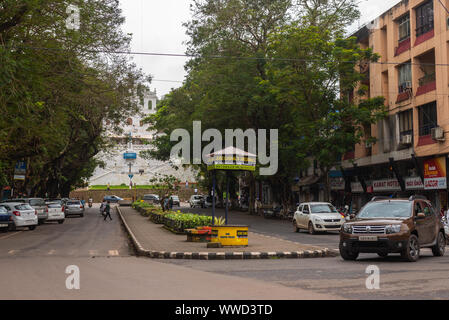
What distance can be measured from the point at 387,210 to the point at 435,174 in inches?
742

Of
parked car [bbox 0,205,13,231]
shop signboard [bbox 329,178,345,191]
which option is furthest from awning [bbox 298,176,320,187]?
parked car [bbox 0,205,13,231]

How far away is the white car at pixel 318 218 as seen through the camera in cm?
2597

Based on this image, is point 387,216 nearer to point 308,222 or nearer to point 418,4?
point 308,222

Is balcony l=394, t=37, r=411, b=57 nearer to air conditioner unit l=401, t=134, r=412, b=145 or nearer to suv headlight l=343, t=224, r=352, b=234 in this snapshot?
air conditioner unit l=401, t=134, r=412, b=145

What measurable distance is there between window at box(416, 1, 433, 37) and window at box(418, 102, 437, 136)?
4.37 meters

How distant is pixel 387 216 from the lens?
14047 mm

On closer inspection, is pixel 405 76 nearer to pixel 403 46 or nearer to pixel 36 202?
pixel 403 46

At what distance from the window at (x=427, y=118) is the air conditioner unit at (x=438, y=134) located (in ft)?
3.44

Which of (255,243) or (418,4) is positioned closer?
(255,243)

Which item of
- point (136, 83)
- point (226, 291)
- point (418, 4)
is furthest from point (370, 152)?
point (226, 291)

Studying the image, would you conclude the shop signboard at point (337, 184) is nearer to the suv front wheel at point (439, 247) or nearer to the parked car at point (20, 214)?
the parked car at point (20, 214)

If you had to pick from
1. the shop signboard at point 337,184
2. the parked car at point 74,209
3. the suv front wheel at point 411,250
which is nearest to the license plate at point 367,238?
the suv front wheel at point 411,250

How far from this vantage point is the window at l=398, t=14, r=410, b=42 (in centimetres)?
3428

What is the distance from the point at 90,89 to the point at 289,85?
15.1 metres
